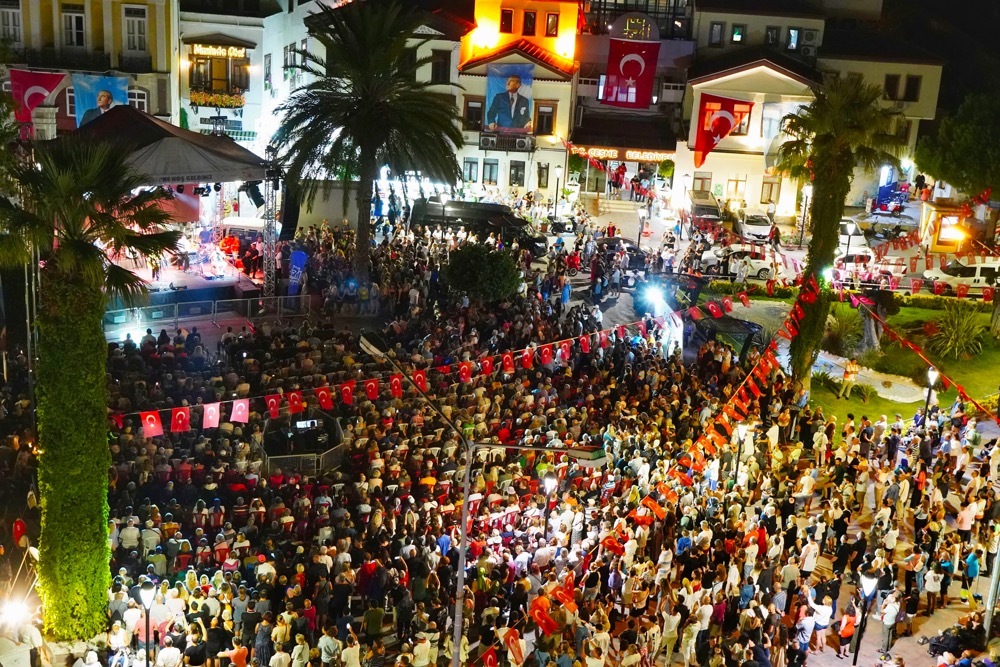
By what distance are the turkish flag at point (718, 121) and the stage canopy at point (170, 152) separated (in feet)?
73.5

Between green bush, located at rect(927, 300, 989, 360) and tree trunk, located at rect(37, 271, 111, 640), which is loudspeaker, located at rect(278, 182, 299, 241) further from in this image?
tree trunk, located at rect(37, 271, 111, 640)

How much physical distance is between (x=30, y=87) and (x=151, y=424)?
15.9 m

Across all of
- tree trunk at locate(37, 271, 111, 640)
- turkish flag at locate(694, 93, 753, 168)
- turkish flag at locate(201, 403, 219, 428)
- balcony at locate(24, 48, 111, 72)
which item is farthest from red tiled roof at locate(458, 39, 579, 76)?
tree trunk at locate(37, 271, 111, 640)

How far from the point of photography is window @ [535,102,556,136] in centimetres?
4991

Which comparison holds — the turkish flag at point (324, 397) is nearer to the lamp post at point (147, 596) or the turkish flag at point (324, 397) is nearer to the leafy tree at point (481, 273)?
the lamp post at point (147, 596)

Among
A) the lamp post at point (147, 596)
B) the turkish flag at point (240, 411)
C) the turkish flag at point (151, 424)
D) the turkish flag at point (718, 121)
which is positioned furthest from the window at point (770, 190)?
the lamp post at point (147, 596)

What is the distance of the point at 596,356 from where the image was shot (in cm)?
2884

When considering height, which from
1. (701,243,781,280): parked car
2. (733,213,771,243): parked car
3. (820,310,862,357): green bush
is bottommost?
(820,310,862,357): green bush

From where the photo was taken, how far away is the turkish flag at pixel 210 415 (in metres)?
22.3

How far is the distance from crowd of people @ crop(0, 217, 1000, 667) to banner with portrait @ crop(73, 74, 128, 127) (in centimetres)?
1911

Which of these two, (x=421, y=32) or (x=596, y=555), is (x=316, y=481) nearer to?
(x=596, y=555)

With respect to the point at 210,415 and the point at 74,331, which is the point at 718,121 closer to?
the point at 210,415

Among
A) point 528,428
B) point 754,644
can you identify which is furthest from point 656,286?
point 754,644

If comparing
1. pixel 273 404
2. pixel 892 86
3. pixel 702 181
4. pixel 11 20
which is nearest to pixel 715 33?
pixel 702 181
